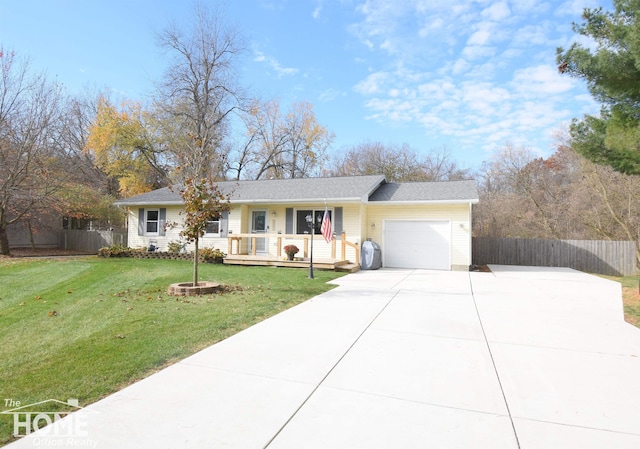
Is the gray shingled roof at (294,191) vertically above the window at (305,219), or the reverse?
the gray shingled roof at (294,191)

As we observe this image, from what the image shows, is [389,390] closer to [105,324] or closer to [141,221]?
[105,324]

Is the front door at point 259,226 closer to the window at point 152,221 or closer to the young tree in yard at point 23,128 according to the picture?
the window at point 152,221


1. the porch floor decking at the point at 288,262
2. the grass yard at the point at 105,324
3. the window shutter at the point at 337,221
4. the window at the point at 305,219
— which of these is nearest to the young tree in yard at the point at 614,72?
the grass yard at the point at 105,324

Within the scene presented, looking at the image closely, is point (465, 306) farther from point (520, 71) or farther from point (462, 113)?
point (462, 113)

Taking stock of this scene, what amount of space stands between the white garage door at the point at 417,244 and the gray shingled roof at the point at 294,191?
6.20 ft

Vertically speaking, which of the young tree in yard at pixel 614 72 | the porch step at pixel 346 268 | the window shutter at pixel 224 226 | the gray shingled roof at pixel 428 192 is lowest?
the porch step at pixel 346 268

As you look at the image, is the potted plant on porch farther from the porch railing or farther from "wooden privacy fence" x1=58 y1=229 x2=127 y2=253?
"wooden privacy fence" x1=58 y1=229 x2=127 y2=253

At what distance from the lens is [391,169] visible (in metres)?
25.1

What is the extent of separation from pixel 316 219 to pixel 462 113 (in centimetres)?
878

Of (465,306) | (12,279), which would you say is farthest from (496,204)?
(12,279)

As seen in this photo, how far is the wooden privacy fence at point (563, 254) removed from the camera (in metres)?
13.9

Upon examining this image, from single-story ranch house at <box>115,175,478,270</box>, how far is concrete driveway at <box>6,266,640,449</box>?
7352 millimetres

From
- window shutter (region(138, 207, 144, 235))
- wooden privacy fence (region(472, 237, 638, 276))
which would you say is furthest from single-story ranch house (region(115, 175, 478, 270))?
wooden privacy fence (region(472, 237, 638, 276))

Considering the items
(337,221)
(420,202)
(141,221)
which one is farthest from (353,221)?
(141,221)
